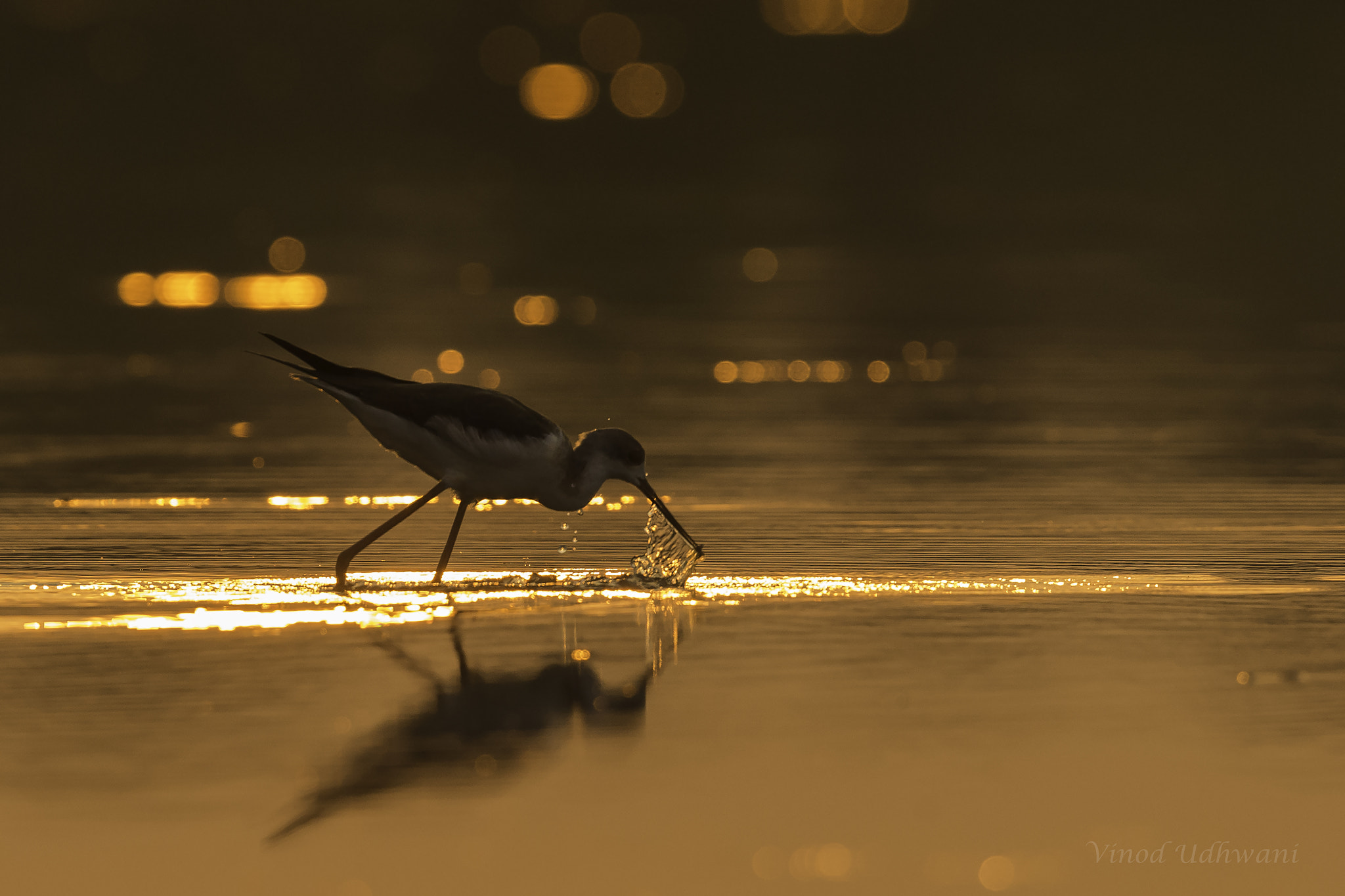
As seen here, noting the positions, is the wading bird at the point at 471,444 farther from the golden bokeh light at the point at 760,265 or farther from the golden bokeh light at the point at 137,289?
the golden bokeh light at the point at 760,265

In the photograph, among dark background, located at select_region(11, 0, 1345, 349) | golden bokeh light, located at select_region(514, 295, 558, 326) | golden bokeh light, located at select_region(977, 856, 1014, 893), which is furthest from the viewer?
dark background, located at select_region(11, 0, 1345, 349)

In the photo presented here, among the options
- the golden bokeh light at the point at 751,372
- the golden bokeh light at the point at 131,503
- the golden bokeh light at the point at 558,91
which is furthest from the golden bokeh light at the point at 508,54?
the golden bokeh light at the point at 131,503

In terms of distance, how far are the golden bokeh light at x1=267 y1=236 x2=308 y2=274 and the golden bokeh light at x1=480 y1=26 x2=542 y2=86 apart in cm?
5786

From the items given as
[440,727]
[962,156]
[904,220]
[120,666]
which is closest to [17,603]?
[120,666]

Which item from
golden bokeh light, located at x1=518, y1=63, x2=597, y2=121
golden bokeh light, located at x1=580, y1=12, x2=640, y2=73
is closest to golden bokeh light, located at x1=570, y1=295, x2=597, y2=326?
golden bokeh light, located at x1=518, y1=63, x2=597, y2=121

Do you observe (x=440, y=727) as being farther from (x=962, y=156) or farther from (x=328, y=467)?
(x=962, y=156)

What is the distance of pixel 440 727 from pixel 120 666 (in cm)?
151

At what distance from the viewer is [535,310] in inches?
1091

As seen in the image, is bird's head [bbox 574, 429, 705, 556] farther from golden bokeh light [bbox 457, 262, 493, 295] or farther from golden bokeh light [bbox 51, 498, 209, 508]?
golden bokeh light [bbox 457, 262, 493, 295]

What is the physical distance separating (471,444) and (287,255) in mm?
28818

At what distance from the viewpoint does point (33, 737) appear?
746cm

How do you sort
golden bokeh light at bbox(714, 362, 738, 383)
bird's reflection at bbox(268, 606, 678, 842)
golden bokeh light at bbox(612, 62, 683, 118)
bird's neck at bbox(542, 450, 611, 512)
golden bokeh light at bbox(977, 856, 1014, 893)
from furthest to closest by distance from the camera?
golden bokeh light at bbox(612, 62, 683, 118) < golden bokeh light at bbox(714, 362, 738, 383) < bird's neck at bbox(542, 450, 611, 512) < bird's reflection at bbox(268, 606, 678, 842) < golden bokeh light at bbox(977, 856, 1014, 893)

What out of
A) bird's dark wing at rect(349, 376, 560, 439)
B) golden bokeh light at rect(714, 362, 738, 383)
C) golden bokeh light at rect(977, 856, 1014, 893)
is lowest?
golden bokeh light at rect(977, 856, 1014, 893)

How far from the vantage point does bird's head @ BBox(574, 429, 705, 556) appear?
11.1 metres
